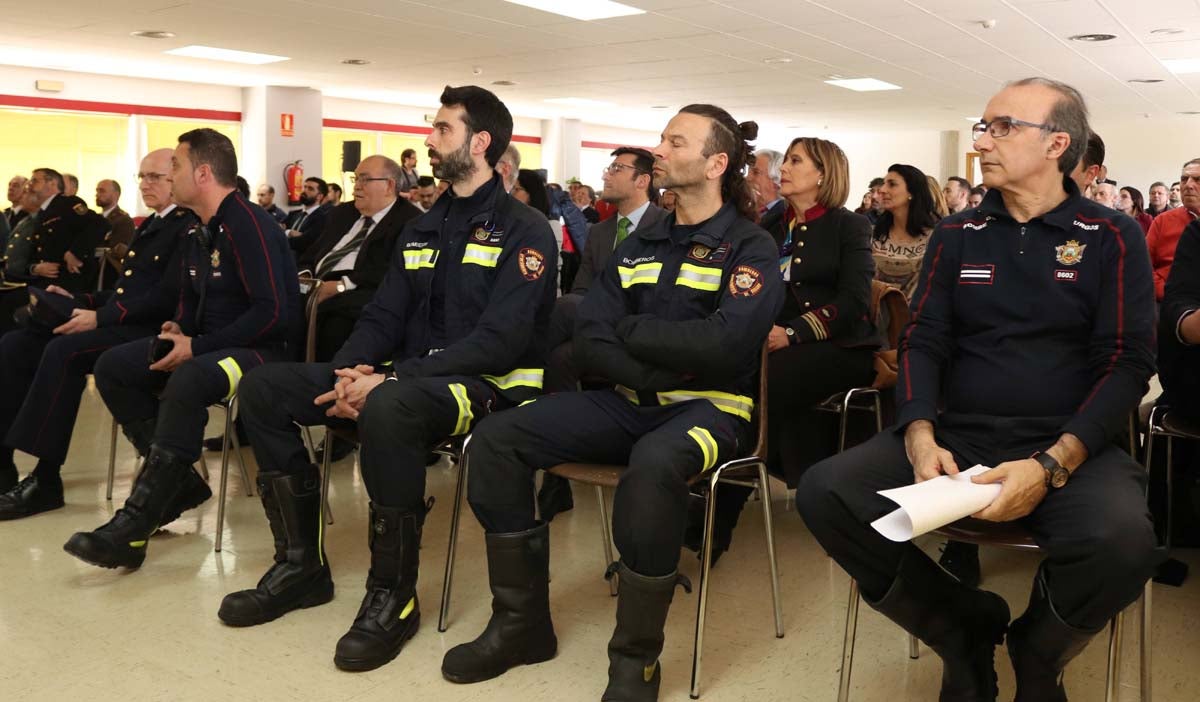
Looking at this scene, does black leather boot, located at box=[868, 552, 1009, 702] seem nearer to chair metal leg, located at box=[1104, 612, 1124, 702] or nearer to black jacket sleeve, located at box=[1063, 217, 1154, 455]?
chair metal leg, located at box=[1104, 612, 1124, 702]

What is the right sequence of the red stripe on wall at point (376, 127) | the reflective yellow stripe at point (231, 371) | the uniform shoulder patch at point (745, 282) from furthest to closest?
the red stripe on wall at point (376, 127) → the reflective yellow stripe at point (231, 371) → the uniform shoulder patch at point (745, 282)

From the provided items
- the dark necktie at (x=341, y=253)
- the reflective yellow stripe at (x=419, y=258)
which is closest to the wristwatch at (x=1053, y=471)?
the reflective yellow stripe at (x=419, y=258)

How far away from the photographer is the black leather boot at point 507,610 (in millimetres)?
2223

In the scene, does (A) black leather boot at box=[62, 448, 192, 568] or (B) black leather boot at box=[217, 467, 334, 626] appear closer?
(B) black leather boot at box=[217, 467, 334, 626]

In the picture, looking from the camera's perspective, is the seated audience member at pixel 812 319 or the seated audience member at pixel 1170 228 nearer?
the seated audience member at pixel 812 319

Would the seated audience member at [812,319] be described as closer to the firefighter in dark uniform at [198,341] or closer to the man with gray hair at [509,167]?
the man with gray hair at [509,167]

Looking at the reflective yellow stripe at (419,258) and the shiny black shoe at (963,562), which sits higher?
the reflective yellow stripe at (419,258)

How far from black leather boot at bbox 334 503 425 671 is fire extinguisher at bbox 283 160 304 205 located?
13.1 meters

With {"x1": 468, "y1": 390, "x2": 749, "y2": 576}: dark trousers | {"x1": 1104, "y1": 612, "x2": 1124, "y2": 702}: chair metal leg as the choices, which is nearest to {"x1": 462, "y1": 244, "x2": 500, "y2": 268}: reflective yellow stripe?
{"x1": 468, "y1": 390, "x2": 749, "y2": 576}: dark trousers

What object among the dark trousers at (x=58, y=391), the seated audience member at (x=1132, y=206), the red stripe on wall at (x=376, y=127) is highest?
the red stripe on wall at (x=376, y=127)

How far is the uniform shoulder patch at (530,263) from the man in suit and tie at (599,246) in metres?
0.73

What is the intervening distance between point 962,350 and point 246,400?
1.72m

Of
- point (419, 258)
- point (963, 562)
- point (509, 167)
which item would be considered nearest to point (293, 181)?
point (509, 167)

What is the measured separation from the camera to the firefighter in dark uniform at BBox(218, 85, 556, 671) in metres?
2.37
